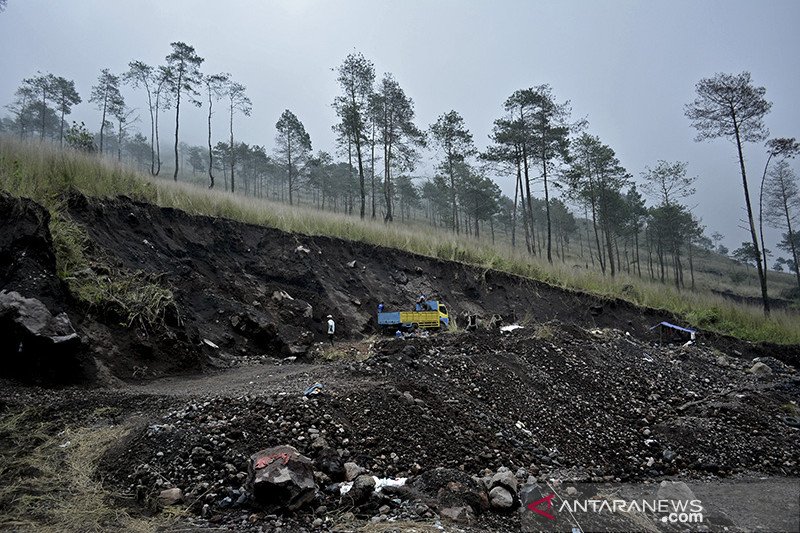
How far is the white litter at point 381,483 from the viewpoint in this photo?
8.06ft

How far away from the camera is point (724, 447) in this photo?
12.2 feet

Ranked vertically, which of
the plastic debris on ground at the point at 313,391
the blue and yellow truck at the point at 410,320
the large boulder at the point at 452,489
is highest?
the blue and yellow truck at the point at 410,320

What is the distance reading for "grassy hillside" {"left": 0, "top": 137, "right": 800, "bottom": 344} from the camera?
648 cm

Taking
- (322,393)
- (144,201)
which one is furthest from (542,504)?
(144,201)

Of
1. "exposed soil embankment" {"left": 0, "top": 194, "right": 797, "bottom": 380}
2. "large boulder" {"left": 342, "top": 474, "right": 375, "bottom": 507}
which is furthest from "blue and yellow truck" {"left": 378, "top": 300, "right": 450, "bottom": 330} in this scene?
"large boulder" {"left": 342, "top": 474, "right": 375, "bottom": 507}

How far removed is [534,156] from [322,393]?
1993 centimetres

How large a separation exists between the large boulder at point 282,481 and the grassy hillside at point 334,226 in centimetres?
542

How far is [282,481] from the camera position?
2.26 meters

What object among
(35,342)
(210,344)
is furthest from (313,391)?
(210,344)

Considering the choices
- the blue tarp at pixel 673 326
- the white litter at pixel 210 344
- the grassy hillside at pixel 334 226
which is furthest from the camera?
the blue tarp at pixel 673 326

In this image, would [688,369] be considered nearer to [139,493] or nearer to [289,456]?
[289,456]

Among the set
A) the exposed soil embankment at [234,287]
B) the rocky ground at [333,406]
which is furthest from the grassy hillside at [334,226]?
the rocky ground at [333,406]

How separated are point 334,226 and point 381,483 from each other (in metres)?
9.67

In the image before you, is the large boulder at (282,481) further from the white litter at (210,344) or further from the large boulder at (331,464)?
the white litter at (210,344)
